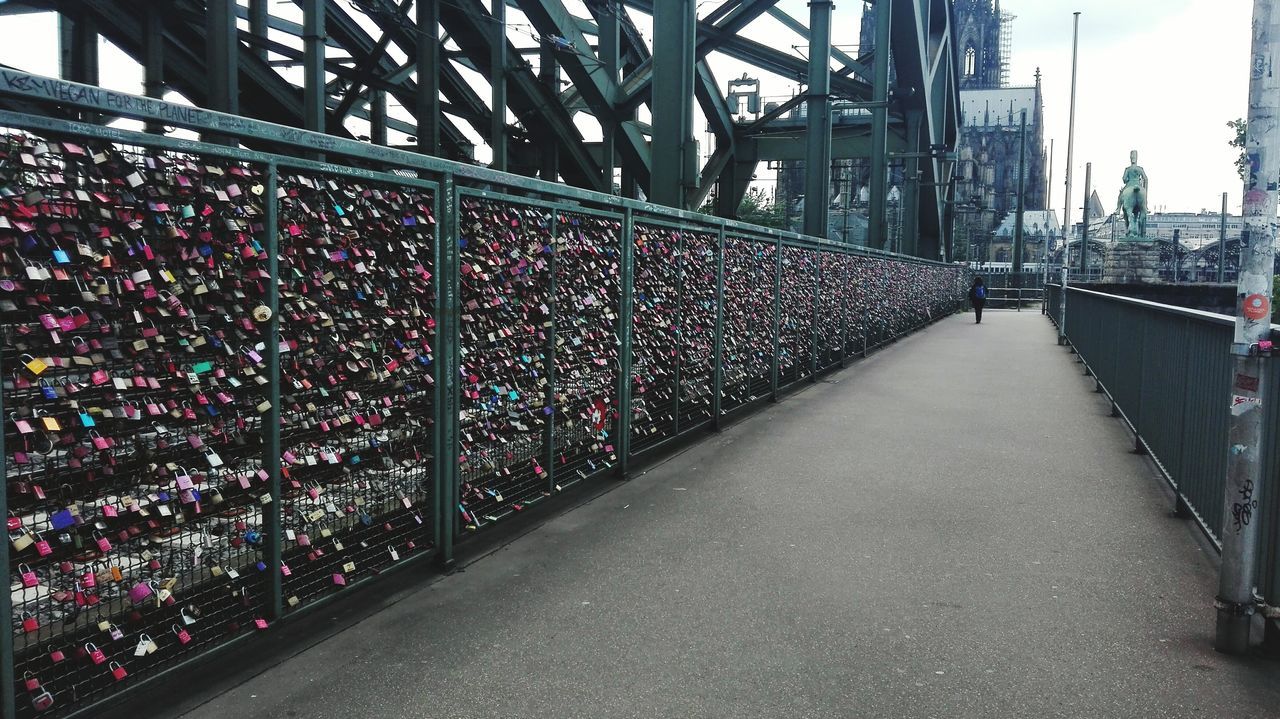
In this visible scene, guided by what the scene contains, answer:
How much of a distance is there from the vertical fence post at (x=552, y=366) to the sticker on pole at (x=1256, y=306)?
12.1ft

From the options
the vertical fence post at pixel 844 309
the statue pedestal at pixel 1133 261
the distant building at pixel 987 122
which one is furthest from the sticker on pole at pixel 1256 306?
the distant building at pixel 987 122

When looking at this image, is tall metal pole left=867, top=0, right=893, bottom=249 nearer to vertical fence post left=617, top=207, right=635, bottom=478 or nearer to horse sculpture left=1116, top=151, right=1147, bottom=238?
vertical fence post left=617, top=207, right=635, bottom=478

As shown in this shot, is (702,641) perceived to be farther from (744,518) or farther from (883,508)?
(883,508)

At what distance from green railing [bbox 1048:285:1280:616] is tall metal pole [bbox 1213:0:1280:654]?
0.28 feet

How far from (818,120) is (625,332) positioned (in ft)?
43.4

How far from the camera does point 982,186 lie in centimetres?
11631

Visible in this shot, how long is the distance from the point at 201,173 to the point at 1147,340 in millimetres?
7761

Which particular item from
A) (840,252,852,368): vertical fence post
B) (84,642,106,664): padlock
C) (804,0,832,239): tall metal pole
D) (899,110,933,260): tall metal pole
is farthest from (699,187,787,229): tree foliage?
(84,642,106,664): padlock

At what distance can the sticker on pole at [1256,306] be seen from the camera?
3975 millimetres

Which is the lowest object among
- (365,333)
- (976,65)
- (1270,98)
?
(365,333)

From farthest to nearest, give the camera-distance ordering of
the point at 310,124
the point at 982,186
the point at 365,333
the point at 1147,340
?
the point at 982,186, the point at 310,124, the point at 1147,340, the point at 365,333

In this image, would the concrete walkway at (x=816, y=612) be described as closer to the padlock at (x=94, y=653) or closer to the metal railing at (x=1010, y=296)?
the padlock at (x=94, y=653)

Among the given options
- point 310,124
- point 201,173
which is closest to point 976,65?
point 310,124

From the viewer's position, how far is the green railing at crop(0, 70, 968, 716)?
2982 millimetres
